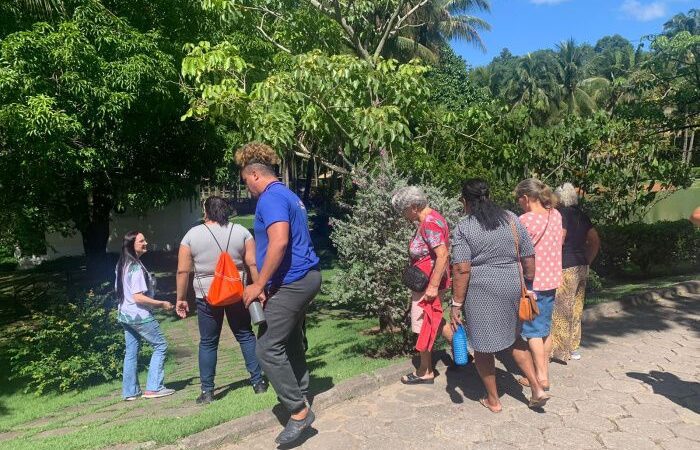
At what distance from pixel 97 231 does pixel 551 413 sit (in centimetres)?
1094

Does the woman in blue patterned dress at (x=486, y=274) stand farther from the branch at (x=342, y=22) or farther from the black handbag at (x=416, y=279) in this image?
the branch at (x=342, y=22)

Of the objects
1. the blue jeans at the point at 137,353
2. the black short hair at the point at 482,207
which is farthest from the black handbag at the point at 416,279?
the blue jeans at the point at 137,353

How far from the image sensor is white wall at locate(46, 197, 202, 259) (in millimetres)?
18109

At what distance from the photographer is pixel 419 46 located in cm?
2800

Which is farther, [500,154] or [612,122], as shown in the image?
[612,122]

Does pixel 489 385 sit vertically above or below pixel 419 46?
below

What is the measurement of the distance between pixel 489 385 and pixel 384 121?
2982 millimetres

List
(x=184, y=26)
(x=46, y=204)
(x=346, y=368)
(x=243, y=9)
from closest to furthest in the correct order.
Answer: (x=346, y=368), (x=243, y=9), (x=184, y=26), (x=46, y=204)

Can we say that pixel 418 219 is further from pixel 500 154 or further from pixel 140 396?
pixel 500 154

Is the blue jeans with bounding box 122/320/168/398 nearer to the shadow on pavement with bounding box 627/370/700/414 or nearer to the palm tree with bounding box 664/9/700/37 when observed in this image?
the shadow on pavement with bounding box 627/370/700/414

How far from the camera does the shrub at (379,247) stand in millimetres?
5109

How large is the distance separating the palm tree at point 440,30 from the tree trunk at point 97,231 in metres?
16.8

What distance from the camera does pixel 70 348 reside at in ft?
20.3

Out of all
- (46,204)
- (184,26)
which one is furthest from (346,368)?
(46,204)
